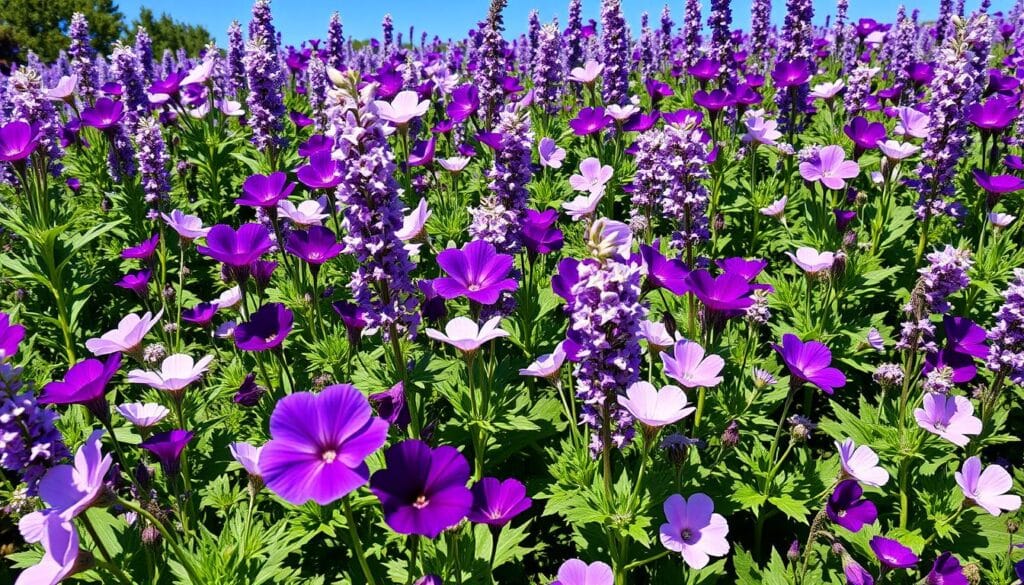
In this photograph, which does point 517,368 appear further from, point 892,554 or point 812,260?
point 892,554

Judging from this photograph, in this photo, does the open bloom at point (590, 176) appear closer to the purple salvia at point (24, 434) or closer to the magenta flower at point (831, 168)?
the magenta flower at point (831, 168)

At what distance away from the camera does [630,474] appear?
306cm

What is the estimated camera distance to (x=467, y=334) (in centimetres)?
269

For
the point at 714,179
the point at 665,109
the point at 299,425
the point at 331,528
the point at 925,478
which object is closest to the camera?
the point at 299,425

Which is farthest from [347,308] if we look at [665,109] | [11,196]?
[665,109]

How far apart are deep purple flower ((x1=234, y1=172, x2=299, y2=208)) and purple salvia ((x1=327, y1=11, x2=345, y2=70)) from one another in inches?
214

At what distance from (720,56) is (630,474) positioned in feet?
19.6

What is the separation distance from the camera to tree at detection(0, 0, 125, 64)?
44312 mm

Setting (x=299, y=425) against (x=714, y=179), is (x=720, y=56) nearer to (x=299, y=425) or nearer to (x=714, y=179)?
(x=714, y=179)

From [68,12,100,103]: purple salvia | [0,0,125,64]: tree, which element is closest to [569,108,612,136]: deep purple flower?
[68,12,100,103]: purple salvia

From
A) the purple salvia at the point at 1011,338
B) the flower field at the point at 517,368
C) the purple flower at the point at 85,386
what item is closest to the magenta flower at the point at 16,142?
the flower field at the point at 517,368

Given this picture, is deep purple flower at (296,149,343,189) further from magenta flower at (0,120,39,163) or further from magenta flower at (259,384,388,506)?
magenta flower at (259,384,388,506)

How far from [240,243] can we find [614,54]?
5337 mm

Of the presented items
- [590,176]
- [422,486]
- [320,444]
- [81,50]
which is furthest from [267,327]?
[81,50]
